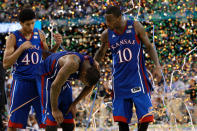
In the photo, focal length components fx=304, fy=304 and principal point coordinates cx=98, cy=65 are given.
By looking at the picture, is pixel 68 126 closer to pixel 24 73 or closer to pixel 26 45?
pixel 24 73

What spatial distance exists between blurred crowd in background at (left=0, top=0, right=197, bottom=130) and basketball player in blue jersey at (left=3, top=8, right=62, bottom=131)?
2.30 m

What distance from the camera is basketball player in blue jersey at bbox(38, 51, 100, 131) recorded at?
2.66 metres

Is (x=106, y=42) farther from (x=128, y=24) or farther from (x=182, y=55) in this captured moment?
(x=182, y=55)

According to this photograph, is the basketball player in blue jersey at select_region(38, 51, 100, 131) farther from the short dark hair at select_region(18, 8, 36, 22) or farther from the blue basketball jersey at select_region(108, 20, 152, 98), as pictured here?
the short dark hair at select_region(18, 8, 36, 22)

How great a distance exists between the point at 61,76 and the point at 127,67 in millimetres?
889

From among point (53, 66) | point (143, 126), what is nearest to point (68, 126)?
point (53, 66)

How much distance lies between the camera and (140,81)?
3268 millimetres

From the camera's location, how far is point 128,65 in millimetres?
A: 3268

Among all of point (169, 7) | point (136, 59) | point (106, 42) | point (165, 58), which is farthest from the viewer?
point (165, 58)

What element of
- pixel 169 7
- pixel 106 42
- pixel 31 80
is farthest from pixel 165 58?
pixel 31 80

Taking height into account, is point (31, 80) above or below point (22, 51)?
below

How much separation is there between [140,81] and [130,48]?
1.22 ft

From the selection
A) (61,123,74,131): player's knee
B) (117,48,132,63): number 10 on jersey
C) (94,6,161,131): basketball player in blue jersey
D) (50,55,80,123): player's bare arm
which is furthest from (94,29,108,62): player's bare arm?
(61,123,74,131): player's knee

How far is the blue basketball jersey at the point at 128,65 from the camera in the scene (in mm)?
3262
